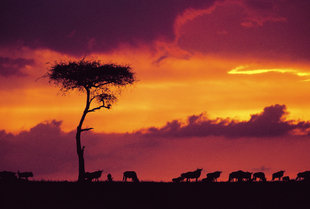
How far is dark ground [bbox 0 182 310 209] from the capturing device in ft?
109

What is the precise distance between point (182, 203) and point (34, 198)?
35.6 ft

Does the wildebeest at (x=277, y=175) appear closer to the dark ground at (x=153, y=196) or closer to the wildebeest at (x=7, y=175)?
the dark ground at (x=153, y=196)

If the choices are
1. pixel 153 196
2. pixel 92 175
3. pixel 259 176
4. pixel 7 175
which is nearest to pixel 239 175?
pixel 259 176

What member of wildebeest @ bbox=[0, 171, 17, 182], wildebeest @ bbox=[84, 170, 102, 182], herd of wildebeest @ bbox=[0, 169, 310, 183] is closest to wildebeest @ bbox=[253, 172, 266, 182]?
herd of wildebeest @ bbox=[0, 169, 310, 183]

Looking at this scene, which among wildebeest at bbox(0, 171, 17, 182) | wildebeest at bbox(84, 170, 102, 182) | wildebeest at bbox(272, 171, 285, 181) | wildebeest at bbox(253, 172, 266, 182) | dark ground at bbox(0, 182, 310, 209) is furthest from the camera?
wildebeest at bbox(272, 171, 285, 181)

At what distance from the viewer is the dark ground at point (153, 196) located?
3316 cm

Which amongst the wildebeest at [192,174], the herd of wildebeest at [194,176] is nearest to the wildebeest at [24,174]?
the herd of wildebeest at [194,176]

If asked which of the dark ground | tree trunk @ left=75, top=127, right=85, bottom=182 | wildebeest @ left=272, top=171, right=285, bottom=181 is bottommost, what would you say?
the dark ground

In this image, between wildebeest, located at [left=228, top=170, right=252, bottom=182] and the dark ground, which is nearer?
the dark ground

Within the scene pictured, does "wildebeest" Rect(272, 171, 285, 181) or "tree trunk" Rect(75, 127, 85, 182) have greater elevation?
"tree trunk" Rect(75, 127, 85, 182)

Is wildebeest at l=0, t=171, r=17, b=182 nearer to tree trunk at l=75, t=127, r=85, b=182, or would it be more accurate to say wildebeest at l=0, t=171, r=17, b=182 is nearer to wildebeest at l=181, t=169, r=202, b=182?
tree trunk at l=75, t=127, r=85, b=182

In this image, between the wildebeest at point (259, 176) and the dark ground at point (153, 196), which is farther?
the wildebeest at point (259, 176)

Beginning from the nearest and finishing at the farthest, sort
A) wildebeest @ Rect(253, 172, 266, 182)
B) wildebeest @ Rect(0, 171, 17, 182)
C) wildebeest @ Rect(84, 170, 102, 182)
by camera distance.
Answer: wildebeest @ Rect(0, 171, 17, 182)
wildebeest @ Rect(84, 170, 102, 182)
wildebeest @ Rect(253, 172, 266, 182)

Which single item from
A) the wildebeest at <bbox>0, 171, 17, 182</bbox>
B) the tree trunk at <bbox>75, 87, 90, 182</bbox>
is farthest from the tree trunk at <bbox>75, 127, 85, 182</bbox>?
the wildebeest at <bbox>0, 171, 17, 182</bbox>
